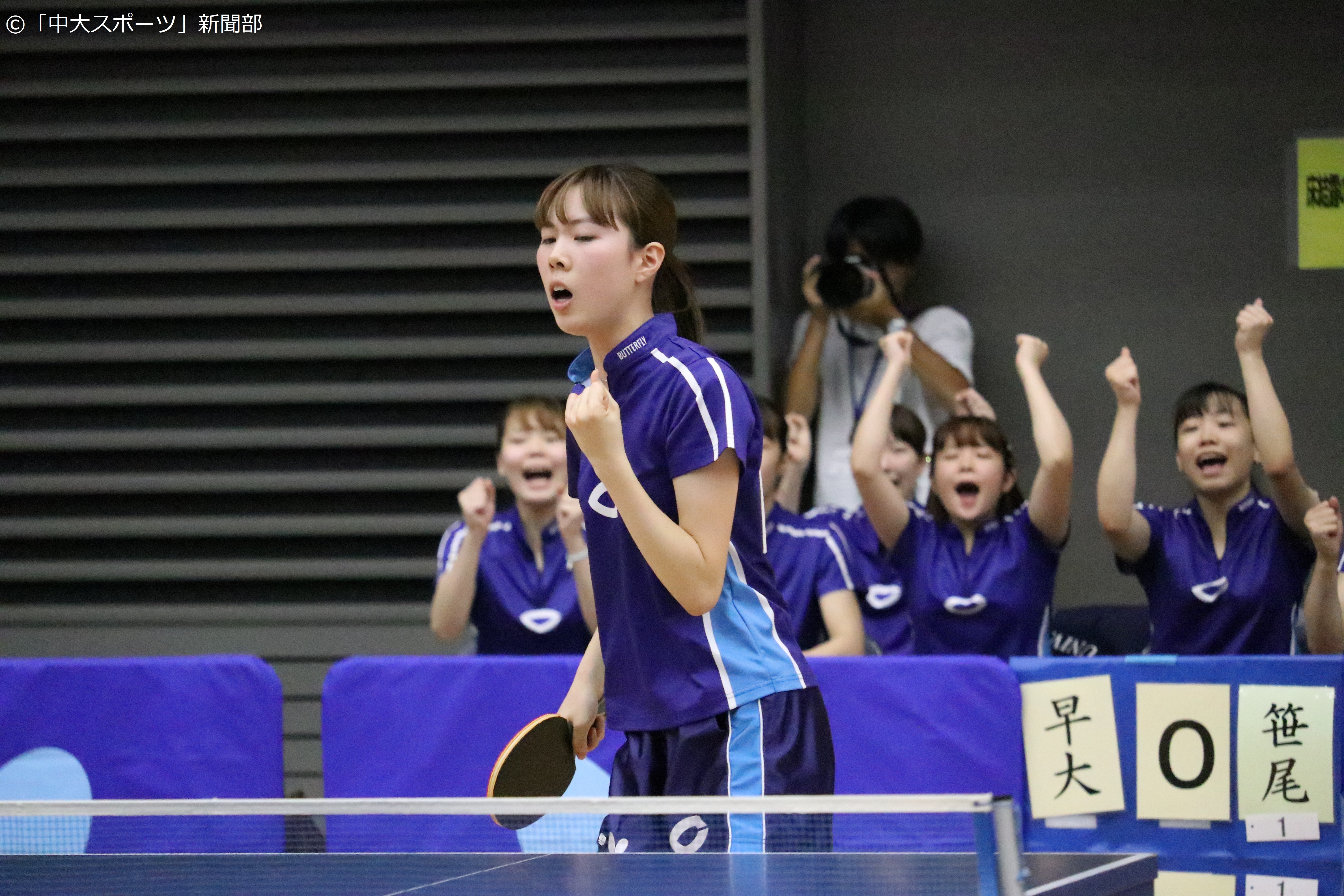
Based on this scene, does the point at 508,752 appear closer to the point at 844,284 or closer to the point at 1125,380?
the point at 1125,380

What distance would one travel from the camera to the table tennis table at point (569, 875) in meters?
1.95

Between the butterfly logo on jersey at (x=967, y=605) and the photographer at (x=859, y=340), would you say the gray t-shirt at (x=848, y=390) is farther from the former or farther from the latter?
the butterfly logo on jersey at (x=967, y=605)

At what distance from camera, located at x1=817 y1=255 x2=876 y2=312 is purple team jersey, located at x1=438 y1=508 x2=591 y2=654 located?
1506 millimetres

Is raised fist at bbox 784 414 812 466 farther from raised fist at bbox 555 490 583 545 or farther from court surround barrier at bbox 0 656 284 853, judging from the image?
court surround barrier at bbox 0 656 284 853

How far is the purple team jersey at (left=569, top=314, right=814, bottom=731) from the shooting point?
2207 mm

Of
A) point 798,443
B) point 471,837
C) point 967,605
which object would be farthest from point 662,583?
point 798,443

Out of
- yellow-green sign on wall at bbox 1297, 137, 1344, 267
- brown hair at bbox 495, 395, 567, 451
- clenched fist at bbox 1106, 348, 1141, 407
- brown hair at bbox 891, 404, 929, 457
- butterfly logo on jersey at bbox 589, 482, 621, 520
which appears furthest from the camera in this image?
yellow-green sign on wall at bbox 1297, 137, 1344, 267

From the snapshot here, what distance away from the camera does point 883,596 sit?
16.2 feet

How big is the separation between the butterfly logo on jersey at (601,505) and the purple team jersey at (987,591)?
2.29 metres

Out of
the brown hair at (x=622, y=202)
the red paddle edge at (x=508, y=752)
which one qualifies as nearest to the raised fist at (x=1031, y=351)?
the brown hair at (x=622, y=202)

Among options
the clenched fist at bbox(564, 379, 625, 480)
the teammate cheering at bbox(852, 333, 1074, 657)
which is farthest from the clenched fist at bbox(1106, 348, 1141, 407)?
the clenched fist at bbox(564, 379, 625, 480)

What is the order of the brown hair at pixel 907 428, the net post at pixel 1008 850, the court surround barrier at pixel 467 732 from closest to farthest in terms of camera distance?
the net post at pixel 1008 850 → the court surround barrier at pixel 467 732 → the brown hair at pixel 907 428

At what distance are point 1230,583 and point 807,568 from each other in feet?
3.93

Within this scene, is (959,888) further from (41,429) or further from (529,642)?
(41,429)
